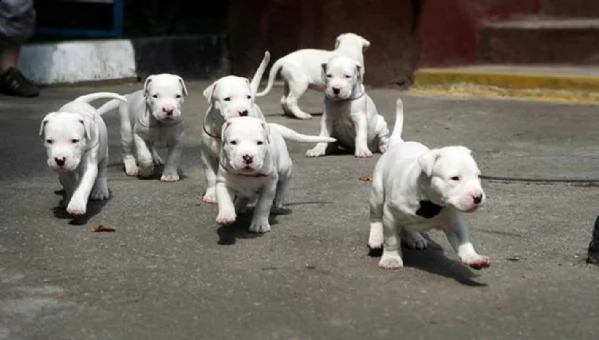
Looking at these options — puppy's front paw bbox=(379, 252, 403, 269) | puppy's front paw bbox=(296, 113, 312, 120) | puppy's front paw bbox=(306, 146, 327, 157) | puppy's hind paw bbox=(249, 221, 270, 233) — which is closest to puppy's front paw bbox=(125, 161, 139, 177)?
puppy's front paw bbox=(306, 146, 327, 157)

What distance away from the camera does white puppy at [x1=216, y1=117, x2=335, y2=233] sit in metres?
4.88

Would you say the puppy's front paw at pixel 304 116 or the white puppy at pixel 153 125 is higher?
the white puppy at pixel 153 125

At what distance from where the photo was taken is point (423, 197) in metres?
4.28

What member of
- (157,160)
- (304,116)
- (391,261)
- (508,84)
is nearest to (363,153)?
(157,160)

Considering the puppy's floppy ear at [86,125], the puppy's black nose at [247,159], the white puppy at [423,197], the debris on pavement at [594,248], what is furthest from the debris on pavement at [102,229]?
the debris on pavement at [594,248]

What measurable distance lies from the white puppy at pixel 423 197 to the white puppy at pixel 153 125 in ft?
6.11

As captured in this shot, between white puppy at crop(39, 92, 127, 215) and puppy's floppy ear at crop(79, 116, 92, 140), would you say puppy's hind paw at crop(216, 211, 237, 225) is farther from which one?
puppy's floppy ear at crop(79, 116, 92, 140)

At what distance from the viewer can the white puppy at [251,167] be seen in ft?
16.0

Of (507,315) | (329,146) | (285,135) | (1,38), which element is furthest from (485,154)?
(1,38)

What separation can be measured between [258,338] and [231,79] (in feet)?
8.24

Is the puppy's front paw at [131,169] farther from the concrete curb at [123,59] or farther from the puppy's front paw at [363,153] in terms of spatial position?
the concrete curb at [123,59]

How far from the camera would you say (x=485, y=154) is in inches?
293

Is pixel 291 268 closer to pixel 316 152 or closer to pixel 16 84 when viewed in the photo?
pixel 316 152

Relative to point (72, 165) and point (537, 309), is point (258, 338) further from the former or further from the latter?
point (72, 165)
